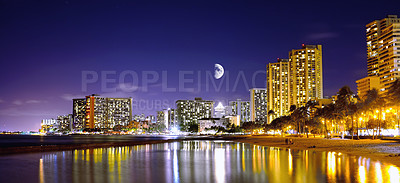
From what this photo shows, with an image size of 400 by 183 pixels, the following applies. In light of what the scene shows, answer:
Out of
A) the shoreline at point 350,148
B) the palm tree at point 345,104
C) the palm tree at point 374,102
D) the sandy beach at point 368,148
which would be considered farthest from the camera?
the palm tree at point 345,104

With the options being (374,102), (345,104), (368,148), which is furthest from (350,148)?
(345,104)

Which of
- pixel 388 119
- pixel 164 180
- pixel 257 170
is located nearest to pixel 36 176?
pixel 164 180

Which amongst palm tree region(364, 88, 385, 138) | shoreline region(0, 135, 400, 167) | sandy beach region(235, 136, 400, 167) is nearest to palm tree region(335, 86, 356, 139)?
palm tree region(364, 88, 385, 138)

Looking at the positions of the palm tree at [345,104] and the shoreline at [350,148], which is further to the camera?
the palm tree at [345,104]

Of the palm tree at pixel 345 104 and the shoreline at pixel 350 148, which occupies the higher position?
the palm tree at pixel 345 104

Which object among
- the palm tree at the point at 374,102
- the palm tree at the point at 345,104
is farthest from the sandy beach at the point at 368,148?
the palm tree at the point at 345,104

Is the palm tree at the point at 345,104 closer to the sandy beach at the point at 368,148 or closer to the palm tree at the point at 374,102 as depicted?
the palm tree at the point at 374,102

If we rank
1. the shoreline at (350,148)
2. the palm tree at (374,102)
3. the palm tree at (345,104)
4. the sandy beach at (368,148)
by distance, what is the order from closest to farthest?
the sandy beach at (368,148) < the shoreline at (350,148) < the palm tree at (374,102) < the palm tree at (345,104)

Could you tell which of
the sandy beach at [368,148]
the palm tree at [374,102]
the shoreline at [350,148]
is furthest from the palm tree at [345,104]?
the sandy beach at [368,148]

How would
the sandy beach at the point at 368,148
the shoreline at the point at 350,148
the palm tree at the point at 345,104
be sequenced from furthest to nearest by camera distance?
1. the palm tree at the point at 345,104
2. the shoreline at the point at 350,148
3. the sandy beach at the point at 368,148

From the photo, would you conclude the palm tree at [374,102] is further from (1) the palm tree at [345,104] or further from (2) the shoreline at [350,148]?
(2) the shoreline at [350,148]

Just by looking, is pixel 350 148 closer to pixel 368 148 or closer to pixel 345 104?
pixel 368 148

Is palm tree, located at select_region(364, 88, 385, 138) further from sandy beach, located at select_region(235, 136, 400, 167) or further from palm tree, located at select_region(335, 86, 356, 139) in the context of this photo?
sandy beach, located at select_region(235, 136, 400, 167)

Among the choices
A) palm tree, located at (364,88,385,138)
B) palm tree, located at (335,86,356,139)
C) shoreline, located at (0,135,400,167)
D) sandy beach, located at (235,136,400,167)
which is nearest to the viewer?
sandy beach, located at (235,136,400,167)
